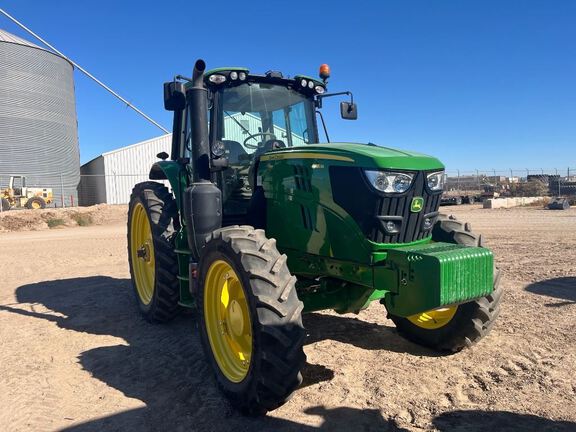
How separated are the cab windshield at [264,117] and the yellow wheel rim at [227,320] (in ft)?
5.30

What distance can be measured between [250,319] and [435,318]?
1.94 m

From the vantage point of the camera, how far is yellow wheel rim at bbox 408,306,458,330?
4203 millimetres

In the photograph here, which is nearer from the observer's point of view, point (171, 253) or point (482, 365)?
point (482, 365)

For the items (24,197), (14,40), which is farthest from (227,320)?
(14,40)

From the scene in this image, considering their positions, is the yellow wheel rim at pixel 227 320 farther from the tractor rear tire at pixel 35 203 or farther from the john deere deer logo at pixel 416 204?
the tractor rear tire at pixel 35 203

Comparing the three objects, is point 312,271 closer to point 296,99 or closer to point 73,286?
point 296,99

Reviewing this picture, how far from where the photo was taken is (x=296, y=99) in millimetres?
5230

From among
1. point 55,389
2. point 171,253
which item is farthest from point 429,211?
point 55,389

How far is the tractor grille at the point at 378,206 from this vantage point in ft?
11.2

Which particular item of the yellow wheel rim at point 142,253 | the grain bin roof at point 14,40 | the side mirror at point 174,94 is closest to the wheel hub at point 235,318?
the side mirror at point 174,94

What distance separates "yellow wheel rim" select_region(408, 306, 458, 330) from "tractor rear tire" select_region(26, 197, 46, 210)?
28.7 meters

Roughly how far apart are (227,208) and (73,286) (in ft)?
13.1

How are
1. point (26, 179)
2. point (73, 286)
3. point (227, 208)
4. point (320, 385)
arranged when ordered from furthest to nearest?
point (26, 179)
point (73, 286)
point (227, 208)
point (320, 385)

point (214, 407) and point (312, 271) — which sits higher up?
point (312, 271)
